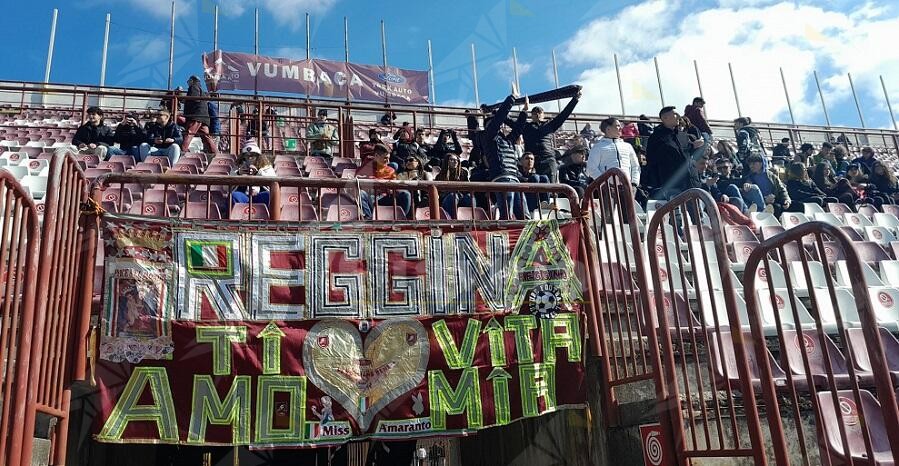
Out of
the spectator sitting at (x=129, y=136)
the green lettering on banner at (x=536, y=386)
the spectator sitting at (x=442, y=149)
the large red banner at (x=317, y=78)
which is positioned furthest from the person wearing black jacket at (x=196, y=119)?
the large red banner at (x=317, y=78)

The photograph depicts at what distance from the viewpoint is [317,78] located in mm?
24656

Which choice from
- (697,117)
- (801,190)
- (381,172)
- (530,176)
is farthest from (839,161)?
(381,172)

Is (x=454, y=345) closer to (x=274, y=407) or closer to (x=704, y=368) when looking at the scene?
(x=274, y=407)

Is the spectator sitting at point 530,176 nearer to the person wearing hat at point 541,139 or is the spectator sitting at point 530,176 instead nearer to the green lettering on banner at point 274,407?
the person wearing hat at point 541,139

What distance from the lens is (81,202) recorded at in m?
4.15

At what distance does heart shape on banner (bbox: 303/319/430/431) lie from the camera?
4.36 metres

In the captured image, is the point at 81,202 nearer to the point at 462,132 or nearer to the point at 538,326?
the point at 538,326

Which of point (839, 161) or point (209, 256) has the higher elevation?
point (839, 161)

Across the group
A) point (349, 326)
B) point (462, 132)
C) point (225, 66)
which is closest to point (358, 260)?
point (349, 326)

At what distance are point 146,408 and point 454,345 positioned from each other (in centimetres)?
201

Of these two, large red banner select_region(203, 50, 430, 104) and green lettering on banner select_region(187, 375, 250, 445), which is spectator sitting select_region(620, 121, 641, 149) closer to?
large red banner select_region(203, 50, 430, 104)

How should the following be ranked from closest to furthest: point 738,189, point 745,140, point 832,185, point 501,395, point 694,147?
point 501,395 → point 694,147 → point 738,189 → point 832,185 → point 745,140

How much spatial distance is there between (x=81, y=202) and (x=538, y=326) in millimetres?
3169

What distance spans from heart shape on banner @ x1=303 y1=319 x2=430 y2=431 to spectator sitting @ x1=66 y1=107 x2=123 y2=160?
772cm
